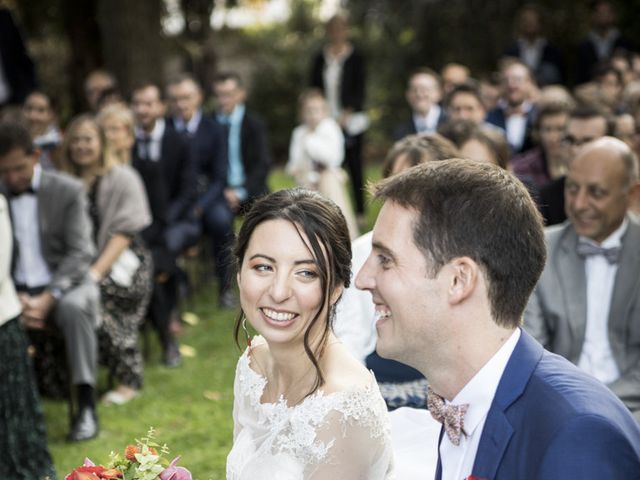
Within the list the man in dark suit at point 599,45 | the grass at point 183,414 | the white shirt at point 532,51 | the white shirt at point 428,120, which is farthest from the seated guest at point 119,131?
the man in dark suit at point 599,45

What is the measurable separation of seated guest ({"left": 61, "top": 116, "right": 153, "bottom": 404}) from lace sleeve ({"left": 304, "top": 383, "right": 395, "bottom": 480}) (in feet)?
11.7

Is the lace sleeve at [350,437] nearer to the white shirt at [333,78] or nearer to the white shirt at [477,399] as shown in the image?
the white shirt at [477,399]

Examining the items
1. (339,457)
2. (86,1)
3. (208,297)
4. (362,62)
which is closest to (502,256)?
(339,457)

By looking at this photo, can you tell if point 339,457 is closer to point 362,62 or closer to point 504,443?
point 504,443

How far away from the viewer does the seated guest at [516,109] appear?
8.62m

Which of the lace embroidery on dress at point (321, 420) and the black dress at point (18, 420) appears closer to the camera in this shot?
the lace embroidery on dress at point (321, 420)

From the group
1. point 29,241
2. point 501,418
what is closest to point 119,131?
point 29,241

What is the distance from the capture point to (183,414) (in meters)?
5.93

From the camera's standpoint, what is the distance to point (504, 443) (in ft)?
6.61

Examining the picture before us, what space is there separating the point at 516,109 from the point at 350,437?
253 inches

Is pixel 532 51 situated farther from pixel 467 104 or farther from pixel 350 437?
pixel 350 437

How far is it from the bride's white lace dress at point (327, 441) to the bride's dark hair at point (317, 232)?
4.4 inches

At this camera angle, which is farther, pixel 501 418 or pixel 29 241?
pixel 29 241

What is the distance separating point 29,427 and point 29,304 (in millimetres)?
948
